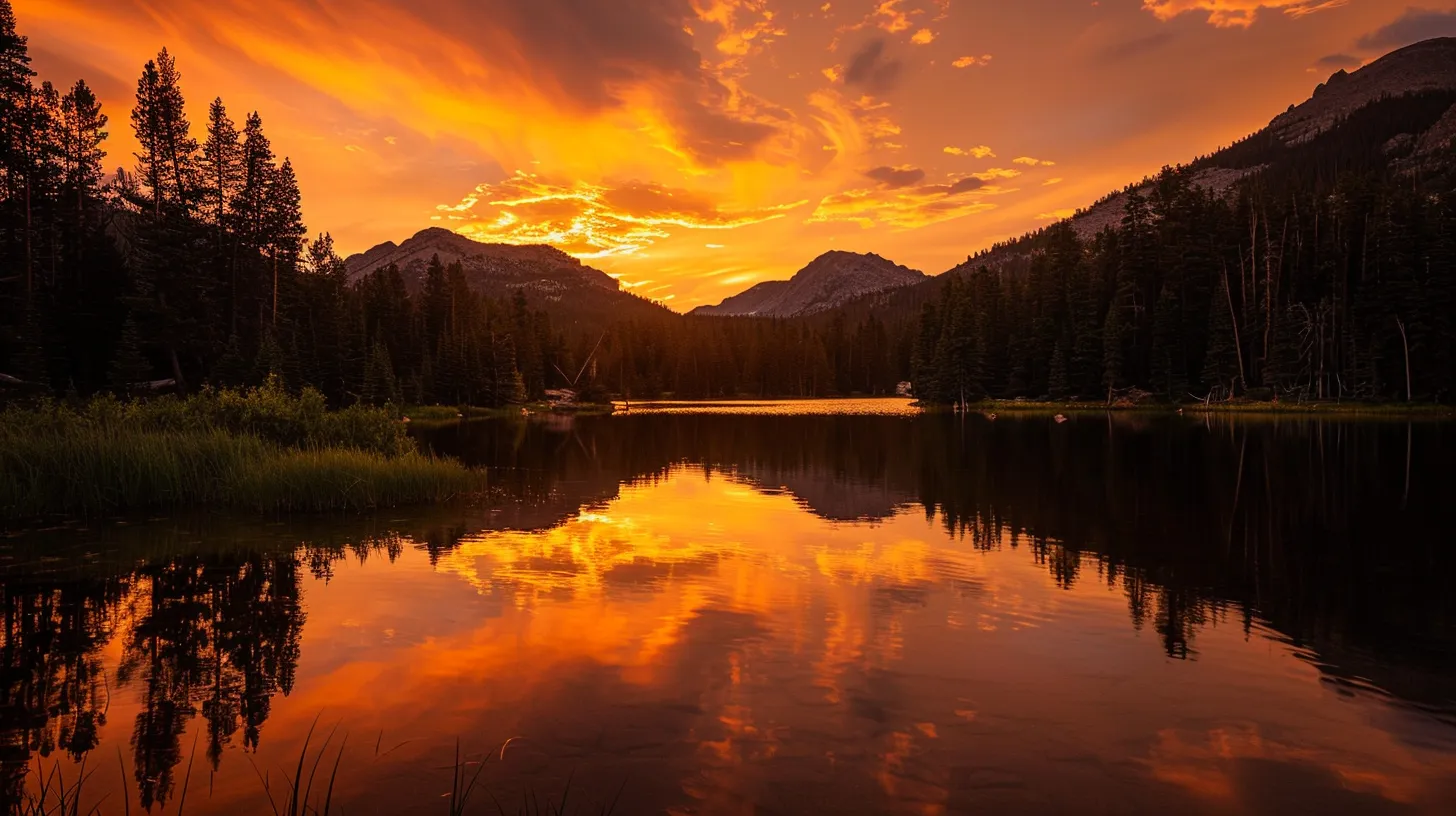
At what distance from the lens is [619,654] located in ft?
38.5

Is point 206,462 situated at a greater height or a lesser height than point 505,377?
lesser

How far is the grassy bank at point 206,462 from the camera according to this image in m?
22.3

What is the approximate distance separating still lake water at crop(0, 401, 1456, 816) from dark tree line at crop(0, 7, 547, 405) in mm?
40648

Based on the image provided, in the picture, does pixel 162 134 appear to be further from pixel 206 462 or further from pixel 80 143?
pixel 206 462

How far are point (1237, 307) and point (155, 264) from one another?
12023 centimetres

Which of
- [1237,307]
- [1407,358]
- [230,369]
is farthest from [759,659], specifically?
[1237,307]

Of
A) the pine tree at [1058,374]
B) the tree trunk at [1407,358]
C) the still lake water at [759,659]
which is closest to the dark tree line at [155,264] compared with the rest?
the still lake water at [759,659]

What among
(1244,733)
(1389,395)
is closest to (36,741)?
(1244,733)

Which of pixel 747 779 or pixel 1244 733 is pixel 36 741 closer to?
pixel 747 779

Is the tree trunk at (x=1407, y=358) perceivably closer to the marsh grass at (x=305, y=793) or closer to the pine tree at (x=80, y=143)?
the marsh grass at (x=305, y=793)

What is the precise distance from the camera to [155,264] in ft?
191

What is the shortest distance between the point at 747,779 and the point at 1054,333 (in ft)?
387

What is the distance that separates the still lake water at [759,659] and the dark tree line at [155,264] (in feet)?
133

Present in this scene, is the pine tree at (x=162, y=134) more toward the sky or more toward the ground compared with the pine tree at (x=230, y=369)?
more toward the sky
